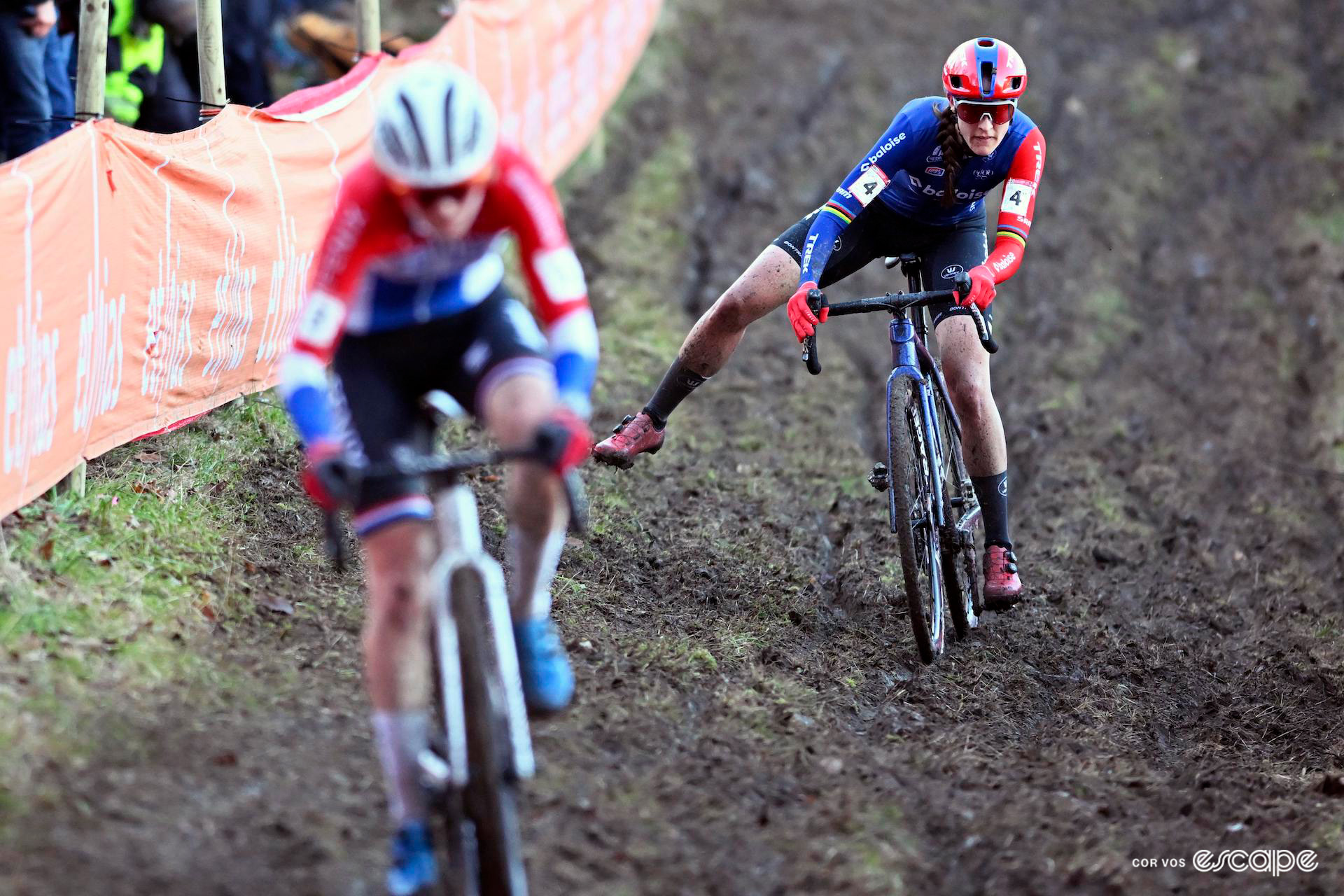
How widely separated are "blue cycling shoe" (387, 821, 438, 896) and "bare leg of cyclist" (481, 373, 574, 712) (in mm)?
495

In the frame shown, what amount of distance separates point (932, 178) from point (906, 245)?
0.40 meters

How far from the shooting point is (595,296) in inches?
449

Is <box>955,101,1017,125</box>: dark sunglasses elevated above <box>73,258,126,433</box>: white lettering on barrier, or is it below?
above

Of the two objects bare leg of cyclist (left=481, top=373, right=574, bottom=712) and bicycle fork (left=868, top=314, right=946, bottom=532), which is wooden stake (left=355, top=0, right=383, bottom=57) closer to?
bicycle fork (left=868, top=314, right=946, bottom=532)

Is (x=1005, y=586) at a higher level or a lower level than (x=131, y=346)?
lower

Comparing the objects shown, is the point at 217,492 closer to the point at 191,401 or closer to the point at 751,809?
the point at 191,401

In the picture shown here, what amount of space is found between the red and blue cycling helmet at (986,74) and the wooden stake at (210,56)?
3.93m

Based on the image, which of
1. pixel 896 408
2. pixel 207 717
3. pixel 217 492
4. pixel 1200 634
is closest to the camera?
pixel 207 717

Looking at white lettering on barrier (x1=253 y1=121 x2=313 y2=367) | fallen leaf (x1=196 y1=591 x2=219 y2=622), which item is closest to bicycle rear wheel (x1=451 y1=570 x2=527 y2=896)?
fallen leaf (x1=196 y1=591 x2=219 y2=622)

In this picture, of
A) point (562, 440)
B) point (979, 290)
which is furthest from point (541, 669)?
point (979, 290)

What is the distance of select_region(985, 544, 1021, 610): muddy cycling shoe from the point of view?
6.56 m

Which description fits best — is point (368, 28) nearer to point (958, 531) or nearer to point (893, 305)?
point (893, 305)

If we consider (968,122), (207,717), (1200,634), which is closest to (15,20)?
(207,717)

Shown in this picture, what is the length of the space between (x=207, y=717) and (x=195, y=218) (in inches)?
109
